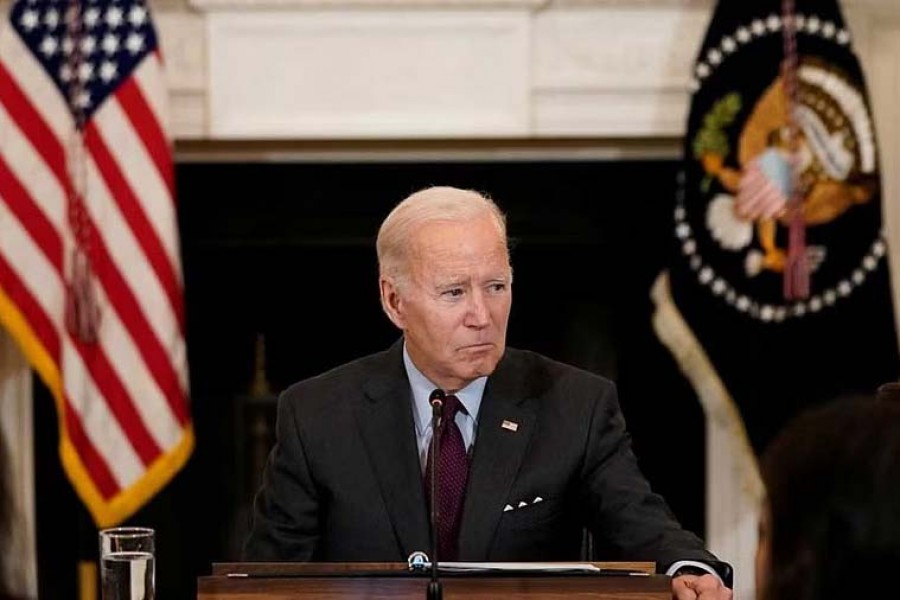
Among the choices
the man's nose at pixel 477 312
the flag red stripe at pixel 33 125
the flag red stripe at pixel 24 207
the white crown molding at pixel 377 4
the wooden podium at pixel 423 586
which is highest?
the white crown molding at pixel 377 4

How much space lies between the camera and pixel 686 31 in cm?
455

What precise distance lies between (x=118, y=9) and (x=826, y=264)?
207 centimetres

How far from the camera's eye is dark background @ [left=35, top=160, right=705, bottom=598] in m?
4.96

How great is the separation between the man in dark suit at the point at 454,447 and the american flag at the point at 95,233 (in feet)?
5.27

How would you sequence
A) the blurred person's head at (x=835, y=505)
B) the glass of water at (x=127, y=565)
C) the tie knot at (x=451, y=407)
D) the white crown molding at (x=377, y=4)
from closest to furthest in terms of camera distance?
the blurred person's head at (x=835, y=505), the glass of water at (x=127, y=565), the tie knot at (x=451, y=407), the white crown molding at (x=377, y=4)

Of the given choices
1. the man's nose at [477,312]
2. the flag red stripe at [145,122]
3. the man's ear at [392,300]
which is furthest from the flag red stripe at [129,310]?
the man's nose at [477,312]

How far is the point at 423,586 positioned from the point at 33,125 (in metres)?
2.62

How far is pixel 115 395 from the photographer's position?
4328 millimetres

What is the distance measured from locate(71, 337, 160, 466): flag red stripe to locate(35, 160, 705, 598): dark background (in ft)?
2.25

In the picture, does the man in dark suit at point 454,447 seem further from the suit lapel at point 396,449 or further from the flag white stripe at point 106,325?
the flag white stripe at point 106,325

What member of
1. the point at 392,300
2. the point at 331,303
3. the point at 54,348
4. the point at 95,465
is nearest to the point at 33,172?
the point at 54,348

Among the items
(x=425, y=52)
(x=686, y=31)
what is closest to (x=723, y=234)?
(x=686, y=31)

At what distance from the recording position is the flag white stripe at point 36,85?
4332 millimetres

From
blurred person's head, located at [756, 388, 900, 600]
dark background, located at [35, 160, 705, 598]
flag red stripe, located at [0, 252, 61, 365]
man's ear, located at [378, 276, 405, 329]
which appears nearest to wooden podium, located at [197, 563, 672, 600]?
man's ear, located at [378, 276, 405, 329]
